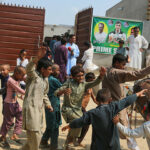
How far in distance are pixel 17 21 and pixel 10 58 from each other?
5.49 feet

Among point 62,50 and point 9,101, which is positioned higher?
Result: point 62,50

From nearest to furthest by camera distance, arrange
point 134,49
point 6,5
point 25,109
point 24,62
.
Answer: point 25,109
point 24,62
point 134,49
point 6,5

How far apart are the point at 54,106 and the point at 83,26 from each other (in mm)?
9705

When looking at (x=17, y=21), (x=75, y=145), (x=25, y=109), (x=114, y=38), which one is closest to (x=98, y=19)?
(x=114, y=38)

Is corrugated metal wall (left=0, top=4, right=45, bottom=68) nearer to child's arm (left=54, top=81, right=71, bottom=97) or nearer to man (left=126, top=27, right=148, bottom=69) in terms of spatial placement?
man (left=126, top=27, right=148, bottom=69)

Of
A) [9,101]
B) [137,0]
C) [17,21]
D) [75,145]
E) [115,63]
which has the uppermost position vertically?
[137,0]

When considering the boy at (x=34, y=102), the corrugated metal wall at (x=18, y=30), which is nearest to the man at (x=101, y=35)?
the corrugated metal wall at (x=18, y=30)

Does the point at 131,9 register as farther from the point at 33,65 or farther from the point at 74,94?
the point at 33,65

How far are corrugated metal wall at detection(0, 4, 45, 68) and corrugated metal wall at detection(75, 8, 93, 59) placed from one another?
6.17 feet

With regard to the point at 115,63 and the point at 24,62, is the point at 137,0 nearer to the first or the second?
the point at 24,62

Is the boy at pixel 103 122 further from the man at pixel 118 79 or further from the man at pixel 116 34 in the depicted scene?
the man at pixel 116 34

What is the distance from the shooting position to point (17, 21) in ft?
44.8

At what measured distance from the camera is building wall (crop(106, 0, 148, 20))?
17.8 m

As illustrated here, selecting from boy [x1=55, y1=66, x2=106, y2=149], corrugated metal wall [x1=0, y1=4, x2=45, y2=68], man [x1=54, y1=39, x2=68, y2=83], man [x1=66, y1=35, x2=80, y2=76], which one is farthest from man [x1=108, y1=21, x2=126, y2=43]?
boy [x1=55, y1=66, x2=106, y2=149]
